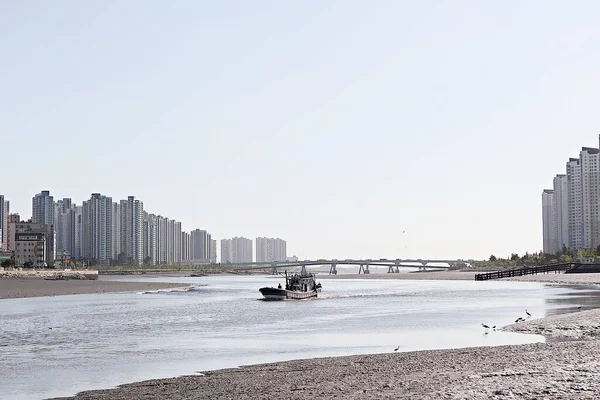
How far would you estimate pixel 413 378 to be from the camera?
75.8ft

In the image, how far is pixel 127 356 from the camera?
32.9 meters

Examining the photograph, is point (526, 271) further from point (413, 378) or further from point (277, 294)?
point (413, 378)

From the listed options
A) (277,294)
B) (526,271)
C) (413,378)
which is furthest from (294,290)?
(526,271)

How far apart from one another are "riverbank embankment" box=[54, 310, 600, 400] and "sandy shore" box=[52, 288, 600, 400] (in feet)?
0.08

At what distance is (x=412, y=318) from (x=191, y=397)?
35.3 metres

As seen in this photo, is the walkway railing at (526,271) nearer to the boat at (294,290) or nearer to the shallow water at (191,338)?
the boat at (294,290)

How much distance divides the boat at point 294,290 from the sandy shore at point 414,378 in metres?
58.2

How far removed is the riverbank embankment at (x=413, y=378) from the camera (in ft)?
Result: 66.0

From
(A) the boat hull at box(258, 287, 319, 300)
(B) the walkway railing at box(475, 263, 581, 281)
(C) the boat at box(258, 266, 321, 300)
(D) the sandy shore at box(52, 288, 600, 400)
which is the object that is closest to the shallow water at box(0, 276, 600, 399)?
(D) the sandy shore at box(52, 288, 600, 400)

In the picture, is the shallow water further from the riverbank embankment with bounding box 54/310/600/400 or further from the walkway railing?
the walkway railing

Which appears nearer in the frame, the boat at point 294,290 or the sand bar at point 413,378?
the sand bar at point 413,378

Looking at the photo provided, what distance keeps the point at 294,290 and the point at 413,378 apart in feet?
229

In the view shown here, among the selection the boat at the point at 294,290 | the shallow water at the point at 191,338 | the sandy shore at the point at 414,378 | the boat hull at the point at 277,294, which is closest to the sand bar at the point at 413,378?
the sandy shore at the point at 414,378

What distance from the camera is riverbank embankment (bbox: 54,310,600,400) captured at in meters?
20.1
